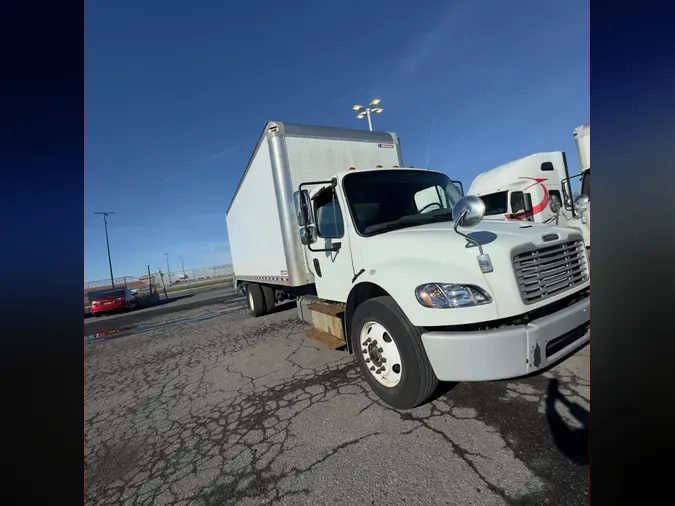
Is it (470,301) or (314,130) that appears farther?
(314,130)

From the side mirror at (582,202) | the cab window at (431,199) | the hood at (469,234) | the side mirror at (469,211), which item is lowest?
the hood at (469,234)

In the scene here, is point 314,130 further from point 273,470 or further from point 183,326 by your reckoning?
point 183,326

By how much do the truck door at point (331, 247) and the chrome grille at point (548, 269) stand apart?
1877mm

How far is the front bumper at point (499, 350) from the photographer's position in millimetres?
2312

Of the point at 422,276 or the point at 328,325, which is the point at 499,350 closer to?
the point at 422,276

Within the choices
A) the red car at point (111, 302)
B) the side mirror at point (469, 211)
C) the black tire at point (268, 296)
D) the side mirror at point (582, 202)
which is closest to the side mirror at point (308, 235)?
the side mirror at point (469, 211)

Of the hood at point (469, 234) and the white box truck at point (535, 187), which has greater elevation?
the white box truck at point (535, 187)

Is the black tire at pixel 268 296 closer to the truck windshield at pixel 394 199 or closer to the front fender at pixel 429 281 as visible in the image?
the truck windshield at pixel 394 199

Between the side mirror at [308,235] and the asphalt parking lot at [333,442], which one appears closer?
the asphalt parking lot at [333,442]
